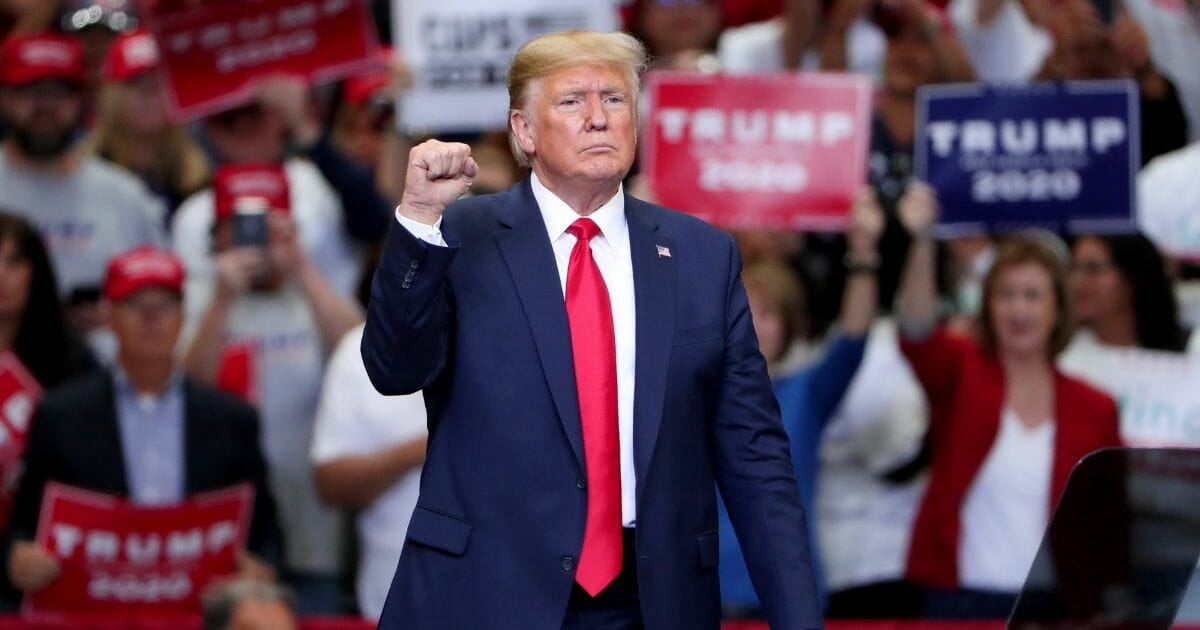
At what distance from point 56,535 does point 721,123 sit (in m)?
2.59

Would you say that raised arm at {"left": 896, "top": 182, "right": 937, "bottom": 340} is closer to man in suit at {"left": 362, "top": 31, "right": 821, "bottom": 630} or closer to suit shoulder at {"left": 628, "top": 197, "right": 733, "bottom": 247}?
suit shoulder at {"left": 628, "top": 197, "right": 733, "bottom": 247}

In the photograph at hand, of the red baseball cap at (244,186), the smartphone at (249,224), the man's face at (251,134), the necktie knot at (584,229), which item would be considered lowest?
the smartphone at (249,224)

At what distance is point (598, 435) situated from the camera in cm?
295

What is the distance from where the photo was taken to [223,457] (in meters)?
5.76

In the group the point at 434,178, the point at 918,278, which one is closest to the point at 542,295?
the point at 434,178

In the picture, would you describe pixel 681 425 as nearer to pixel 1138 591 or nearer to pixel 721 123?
pixel 1138 591

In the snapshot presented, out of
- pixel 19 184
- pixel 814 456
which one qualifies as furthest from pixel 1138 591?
pixel 19 184

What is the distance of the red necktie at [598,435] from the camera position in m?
2.94

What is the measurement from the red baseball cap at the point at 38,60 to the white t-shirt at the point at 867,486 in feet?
9.76

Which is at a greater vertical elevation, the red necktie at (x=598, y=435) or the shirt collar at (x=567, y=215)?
the shirt collar at (x=567, y=215)

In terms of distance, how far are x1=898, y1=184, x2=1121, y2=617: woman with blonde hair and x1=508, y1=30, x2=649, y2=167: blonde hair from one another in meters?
2.91

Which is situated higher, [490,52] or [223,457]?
[490,52]

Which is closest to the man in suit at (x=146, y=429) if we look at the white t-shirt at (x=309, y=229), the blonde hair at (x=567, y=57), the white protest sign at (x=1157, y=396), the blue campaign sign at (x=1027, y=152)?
the white t-shirt at (x=309, y=229)

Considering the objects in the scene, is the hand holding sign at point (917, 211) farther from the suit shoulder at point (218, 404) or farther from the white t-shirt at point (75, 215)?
the white t-shirt at point (75, 215)
